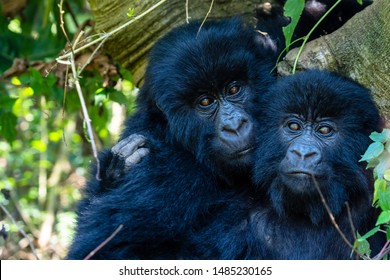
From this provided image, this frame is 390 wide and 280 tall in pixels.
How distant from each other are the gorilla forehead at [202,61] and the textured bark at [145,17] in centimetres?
60

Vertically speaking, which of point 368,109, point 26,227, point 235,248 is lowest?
point 26,227

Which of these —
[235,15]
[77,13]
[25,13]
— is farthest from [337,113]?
[77,13]

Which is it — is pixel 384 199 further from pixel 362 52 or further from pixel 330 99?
pixel 362 52

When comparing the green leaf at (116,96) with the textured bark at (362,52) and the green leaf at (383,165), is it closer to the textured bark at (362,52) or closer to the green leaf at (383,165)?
the textured bark at (362,52)

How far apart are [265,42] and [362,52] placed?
35.4 inches

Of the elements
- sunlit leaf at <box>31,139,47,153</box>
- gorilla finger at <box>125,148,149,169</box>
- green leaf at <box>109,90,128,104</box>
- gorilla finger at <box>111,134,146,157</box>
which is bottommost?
sunlit leaf at <box>31,139,47,153</box>

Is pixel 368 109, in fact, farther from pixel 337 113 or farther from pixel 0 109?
pixel 0 109

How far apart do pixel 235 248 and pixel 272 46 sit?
1458mm

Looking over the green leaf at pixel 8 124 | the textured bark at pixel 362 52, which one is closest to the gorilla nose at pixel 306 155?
the textured bark at pixel 362 52

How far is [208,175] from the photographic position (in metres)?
4.89

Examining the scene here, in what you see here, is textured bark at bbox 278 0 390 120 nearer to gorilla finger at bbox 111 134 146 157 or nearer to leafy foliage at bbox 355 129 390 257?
leafy foliage at bbox 355 129 390 257

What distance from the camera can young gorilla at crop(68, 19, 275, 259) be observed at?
15.2 ft

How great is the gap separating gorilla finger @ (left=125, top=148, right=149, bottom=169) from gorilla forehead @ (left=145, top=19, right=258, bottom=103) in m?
0.37

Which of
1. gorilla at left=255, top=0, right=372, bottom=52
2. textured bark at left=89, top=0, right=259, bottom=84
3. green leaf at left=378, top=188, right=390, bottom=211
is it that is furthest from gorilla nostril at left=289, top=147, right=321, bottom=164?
textured bark at left=89, top=0, right=259, bottom=84
